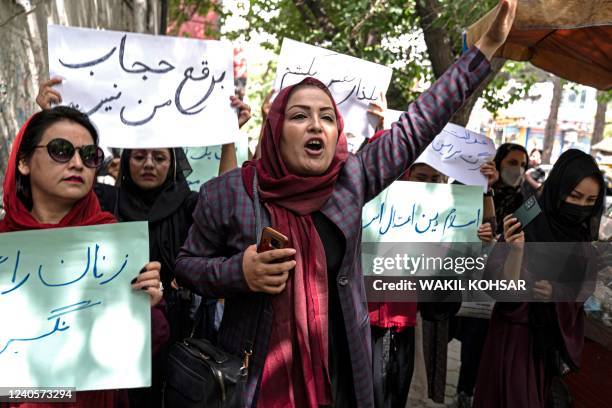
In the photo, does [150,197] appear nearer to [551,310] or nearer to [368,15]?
[551,310]

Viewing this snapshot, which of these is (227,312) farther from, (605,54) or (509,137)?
(509,137)

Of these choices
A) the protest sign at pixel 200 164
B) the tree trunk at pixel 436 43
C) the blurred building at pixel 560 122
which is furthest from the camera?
the blurred building at pixel 560 122

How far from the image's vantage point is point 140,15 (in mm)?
5934

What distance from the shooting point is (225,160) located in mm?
3023

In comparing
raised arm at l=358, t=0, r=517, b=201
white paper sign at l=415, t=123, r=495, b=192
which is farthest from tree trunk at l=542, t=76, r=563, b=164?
raised arm at l=358, t=0, r=517, b=201

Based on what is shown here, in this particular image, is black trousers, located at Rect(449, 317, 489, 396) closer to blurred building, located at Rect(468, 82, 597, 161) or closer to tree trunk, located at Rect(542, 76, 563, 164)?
tree trunk, located at Rect(542, 76, 563, 164)

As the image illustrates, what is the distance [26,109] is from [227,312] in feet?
7.01

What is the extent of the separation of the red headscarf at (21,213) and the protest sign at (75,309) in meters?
0.11

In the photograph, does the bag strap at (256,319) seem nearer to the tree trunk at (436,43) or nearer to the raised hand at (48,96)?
the raised hand at (48,96)

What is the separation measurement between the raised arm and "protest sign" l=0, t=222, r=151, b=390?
798mm

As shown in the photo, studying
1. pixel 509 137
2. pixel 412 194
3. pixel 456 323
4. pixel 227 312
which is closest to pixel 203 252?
pixel 227 312

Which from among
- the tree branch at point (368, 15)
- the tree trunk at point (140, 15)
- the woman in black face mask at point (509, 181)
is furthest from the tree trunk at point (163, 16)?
the woman in black face mask at point (509, 181)

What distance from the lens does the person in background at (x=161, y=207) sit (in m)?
2.60

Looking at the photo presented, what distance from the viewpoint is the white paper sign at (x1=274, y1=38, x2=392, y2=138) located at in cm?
321
